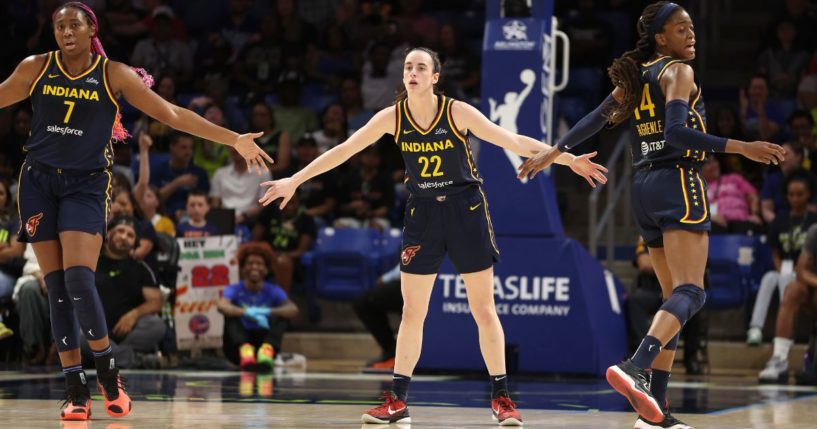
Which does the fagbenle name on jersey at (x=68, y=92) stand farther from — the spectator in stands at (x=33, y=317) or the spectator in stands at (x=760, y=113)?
the spectator in stands at (x=760, y=113)

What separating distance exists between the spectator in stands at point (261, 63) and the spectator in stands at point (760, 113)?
5213 millimetres

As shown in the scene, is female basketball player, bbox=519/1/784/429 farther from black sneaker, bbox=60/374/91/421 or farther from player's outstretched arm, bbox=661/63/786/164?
black sneaker, bbox=60/374/91/421

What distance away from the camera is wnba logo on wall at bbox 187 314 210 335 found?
11953 mm

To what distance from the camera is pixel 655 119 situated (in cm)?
651

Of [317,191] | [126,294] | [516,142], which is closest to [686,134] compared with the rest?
[516,142]

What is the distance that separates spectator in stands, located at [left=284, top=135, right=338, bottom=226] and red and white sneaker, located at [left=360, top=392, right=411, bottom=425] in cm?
642

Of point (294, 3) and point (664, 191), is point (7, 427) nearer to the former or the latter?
point (664, 191)

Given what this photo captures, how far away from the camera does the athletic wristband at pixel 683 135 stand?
20.0ft

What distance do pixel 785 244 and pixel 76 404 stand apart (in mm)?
6809

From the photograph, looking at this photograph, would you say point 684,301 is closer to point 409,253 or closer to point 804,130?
point 409,253

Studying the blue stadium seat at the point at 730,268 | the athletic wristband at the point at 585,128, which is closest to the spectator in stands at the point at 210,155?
the blue stadium seat at the point at 730,268

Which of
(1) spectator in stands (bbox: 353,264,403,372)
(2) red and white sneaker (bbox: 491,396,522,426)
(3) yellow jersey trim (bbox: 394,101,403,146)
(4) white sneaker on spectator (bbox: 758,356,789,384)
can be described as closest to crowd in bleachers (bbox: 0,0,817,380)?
(4) white sneaker on spectator (bbox: 758,356,789,384)

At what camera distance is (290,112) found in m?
14.5

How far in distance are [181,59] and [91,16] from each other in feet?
28.8
